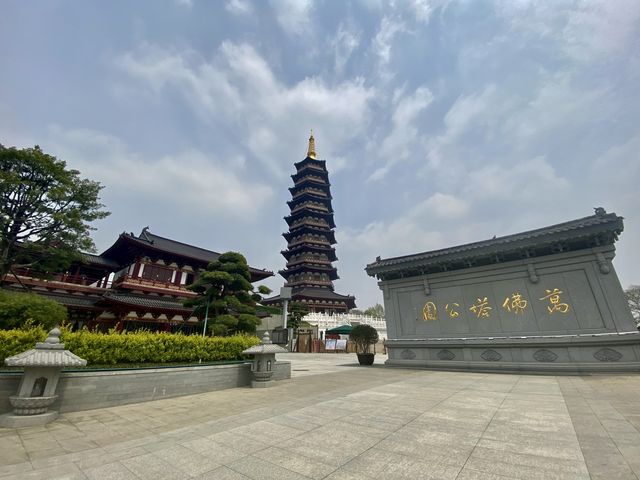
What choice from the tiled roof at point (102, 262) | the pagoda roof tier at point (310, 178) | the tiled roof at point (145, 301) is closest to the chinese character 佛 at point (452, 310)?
the tiled roof at point (145, 301)

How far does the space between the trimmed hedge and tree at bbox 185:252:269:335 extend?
325 centimetres

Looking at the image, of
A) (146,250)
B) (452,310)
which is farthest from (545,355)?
(146,250)

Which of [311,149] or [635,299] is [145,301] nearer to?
[311,149]

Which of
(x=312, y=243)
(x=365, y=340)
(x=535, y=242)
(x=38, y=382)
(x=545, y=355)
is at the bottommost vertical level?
(x=38, y=382)

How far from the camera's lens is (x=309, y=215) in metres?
44.9

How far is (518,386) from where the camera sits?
25.4 ft

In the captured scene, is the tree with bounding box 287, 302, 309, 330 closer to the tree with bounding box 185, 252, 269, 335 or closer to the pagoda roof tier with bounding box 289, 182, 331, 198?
the tree with bounding box 185, 252, 269, 335

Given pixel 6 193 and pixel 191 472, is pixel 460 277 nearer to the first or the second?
pixel 191 472

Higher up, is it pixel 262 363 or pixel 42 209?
pixel 42 209

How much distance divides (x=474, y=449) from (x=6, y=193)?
2077 cm

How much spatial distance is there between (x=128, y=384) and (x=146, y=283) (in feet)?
56.9

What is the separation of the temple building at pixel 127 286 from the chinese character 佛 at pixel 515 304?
1874cm

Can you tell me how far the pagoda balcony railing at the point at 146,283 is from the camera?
20953mm

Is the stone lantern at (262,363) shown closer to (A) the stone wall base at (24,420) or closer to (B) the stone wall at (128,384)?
(B) the stone wall at (128,384)
